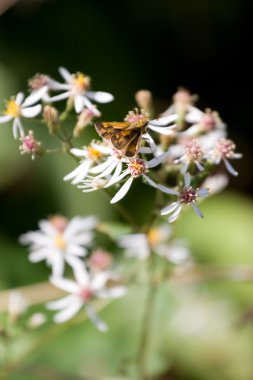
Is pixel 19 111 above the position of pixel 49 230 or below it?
below

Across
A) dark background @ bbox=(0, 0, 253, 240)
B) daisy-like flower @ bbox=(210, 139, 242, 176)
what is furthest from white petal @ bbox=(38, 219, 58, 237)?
dark background @ bbox=(0, 0, 253, 240)

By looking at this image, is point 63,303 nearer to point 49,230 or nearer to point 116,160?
point 49,230

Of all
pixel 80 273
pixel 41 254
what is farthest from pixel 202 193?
pixel 41 254

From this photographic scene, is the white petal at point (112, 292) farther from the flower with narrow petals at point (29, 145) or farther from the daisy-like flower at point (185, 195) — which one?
the flower with narrow petals at point (29, 145)

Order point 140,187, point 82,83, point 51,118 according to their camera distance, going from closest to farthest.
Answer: point 51,118 → point 82,83 → point 140,187

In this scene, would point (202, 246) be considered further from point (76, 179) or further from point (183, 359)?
point (76, 179)

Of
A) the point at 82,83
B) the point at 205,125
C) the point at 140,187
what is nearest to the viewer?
the point at 82,83

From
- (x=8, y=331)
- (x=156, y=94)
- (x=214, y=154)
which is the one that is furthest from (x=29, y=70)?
(x=214, y=154)
